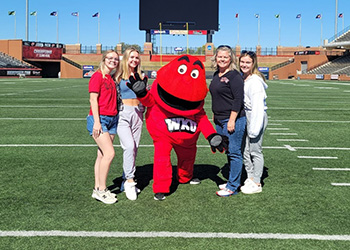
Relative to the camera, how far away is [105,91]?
4301 mm

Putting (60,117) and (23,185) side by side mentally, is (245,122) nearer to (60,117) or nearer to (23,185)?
(23,185)

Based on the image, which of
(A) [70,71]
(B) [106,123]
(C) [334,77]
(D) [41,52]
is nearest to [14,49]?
(D) [41,52]

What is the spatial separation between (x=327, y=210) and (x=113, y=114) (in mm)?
2376

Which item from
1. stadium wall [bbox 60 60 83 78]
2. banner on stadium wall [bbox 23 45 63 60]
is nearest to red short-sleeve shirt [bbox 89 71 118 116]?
banner on stadium wall [bbox 23 45 63 60]

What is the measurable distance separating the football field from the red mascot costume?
0.44 metres

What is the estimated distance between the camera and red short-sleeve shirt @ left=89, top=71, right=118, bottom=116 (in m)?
4.22

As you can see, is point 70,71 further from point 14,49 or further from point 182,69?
point 182,69

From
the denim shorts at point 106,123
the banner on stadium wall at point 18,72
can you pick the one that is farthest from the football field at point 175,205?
the banner on stadium wall at point 18,72

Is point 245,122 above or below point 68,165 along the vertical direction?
above

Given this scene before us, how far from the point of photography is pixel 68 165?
19.7 feet

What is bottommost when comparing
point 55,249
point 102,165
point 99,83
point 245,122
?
point 55,249

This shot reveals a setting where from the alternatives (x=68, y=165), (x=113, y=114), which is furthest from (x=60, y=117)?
(x=113, y=114)

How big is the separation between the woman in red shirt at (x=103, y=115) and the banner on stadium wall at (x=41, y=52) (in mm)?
57327

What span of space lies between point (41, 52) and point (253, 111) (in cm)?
5986
